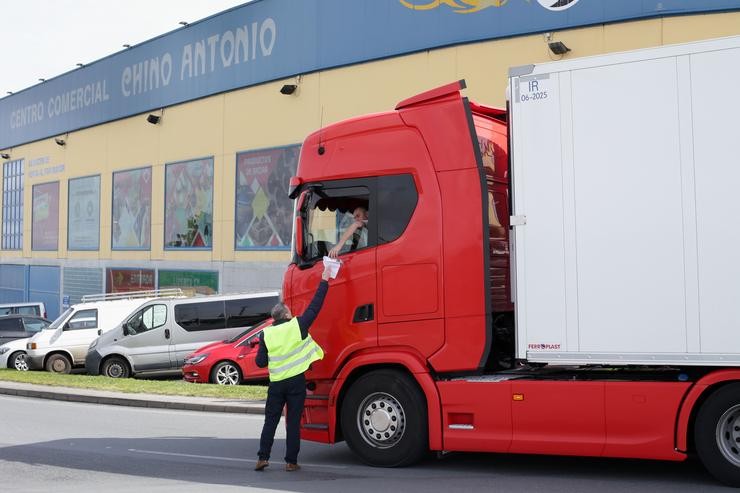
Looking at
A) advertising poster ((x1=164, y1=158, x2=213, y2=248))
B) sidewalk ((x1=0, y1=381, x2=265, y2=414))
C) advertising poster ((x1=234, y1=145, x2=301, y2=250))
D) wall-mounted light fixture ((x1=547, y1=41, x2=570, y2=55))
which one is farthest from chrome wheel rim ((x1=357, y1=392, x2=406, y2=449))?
advertising poster ((x1=164, y1=158, x2=213, y2=248))

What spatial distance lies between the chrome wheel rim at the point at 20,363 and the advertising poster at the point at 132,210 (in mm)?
7729

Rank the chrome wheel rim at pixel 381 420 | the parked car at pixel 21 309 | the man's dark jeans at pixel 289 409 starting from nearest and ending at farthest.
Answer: the chrome wheel rim at pixel 381 420, the man's dark jeans at pixel 289 409, the parked car at pixel 21 309

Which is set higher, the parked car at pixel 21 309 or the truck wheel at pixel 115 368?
the parked car at pixel 21 309

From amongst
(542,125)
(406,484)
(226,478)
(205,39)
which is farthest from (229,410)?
(205,39)

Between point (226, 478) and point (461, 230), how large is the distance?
3.41 metres

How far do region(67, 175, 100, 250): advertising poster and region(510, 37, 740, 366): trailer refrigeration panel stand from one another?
31030mm

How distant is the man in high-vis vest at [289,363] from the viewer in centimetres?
966

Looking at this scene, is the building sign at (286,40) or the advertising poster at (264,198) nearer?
the building sign at (286,40)

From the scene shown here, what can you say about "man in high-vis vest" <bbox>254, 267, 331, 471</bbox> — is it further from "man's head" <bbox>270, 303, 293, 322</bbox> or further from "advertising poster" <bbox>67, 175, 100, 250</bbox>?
"advertising poster" <bbox>67, 175, 100, 250</bbox>

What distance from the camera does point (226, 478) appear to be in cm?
949

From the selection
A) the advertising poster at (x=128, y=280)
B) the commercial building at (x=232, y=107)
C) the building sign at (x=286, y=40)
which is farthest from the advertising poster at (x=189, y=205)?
the building sign at (x=286, y=40)

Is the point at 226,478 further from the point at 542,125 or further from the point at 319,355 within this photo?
the point at 542,125

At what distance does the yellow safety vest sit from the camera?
31.6ft

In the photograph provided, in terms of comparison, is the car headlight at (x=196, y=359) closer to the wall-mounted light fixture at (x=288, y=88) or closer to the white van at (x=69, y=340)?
the white van at (x=69, y=340)
